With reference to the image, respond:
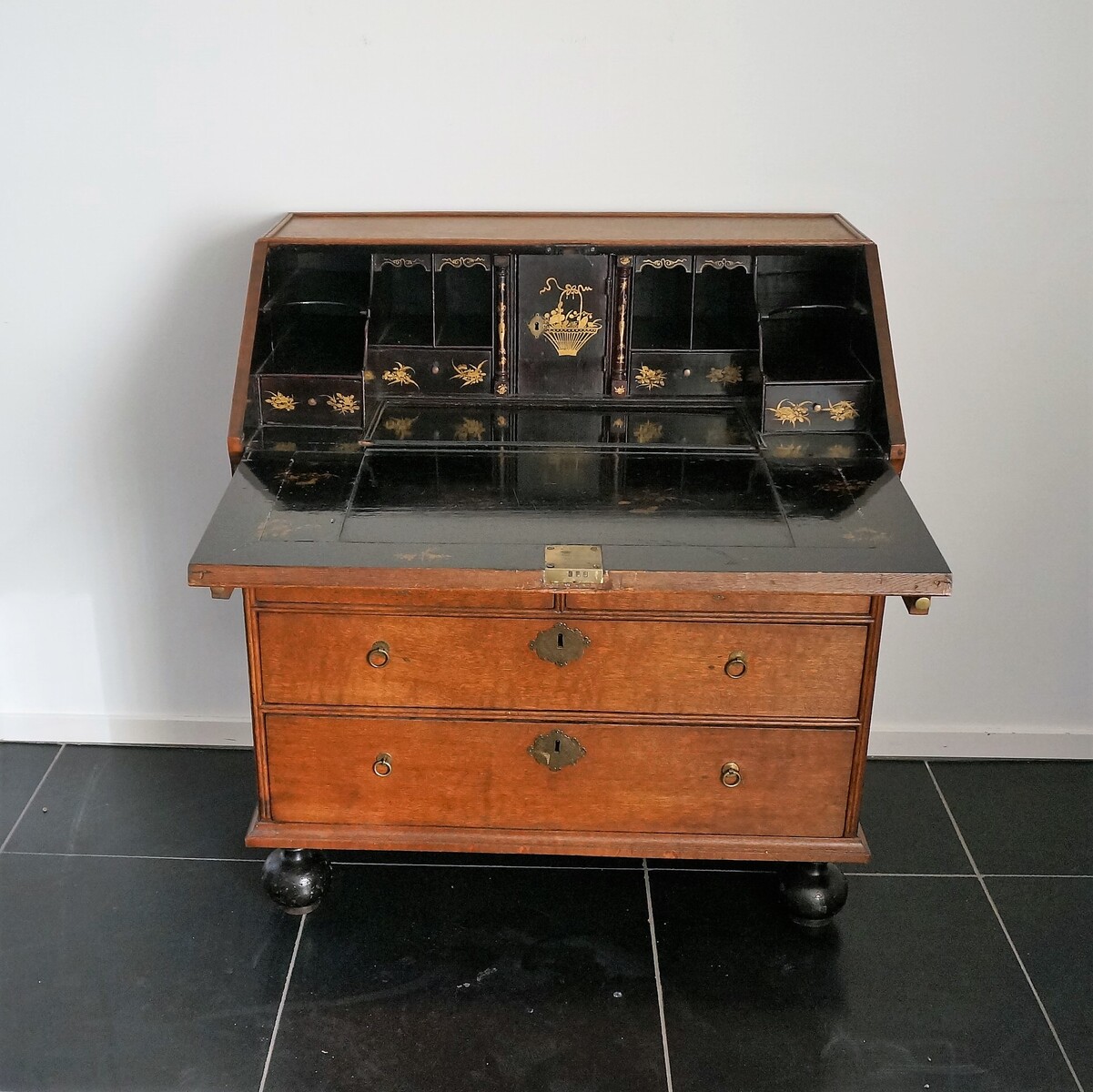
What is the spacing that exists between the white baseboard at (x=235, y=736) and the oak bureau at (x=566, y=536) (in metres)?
0.61

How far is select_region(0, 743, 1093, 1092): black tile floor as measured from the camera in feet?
6.55

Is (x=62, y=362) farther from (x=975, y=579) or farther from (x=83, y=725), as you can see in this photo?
(x=975, y=579)

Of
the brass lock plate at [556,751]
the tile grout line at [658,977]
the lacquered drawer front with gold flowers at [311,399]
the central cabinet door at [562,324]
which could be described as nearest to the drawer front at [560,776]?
the brass lock plate at [556,751]

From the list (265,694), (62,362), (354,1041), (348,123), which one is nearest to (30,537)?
(62,362)

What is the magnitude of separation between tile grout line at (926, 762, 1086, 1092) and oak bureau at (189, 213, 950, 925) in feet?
1.12

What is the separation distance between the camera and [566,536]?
1.77 meters

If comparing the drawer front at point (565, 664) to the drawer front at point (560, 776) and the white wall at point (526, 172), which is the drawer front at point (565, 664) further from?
the white wall at point (526, 172)

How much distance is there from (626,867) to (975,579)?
3.17 ft

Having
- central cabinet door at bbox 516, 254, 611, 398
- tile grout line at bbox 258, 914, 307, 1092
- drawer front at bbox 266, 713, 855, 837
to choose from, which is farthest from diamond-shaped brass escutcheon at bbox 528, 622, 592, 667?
tile grout line at bbox 258, 914, 307, 1092

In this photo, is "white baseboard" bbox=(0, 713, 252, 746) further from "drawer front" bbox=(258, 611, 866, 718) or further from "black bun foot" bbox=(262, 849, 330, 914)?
"drawer front" bbox=(258, 611, 866, 718)

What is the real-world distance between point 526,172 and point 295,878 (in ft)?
4.49

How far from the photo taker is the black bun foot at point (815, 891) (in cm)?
220

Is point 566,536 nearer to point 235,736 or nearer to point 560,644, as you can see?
point 560,644

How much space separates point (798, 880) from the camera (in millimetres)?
2211
